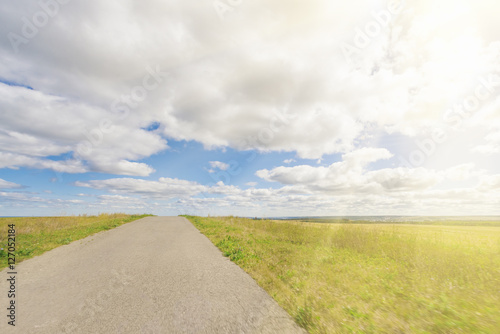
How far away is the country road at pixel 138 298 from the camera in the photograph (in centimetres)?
390

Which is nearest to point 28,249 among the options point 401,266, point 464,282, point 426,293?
point 426,293

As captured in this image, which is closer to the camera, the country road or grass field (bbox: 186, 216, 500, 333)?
the country road

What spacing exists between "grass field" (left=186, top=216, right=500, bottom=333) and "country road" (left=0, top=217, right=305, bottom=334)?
773 millimetres

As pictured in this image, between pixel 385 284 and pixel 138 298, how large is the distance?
678cm

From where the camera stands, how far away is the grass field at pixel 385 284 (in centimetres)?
456

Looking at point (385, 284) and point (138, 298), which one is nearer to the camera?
point (138, 298)

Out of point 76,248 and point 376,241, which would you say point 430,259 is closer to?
point 376,241

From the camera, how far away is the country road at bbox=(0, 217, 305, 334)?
390cm

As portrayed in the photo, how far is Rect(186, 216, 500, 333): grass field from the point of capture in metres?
4.56

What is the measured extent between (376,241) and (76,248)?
15.2m

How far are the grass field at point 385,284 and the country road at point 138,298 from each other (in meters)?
0.77

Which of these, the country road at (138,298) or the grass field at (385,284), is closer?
the country road at (138,298)

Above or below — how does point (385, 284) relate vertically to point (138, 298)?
below

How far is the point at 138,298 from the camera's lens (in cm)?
501
